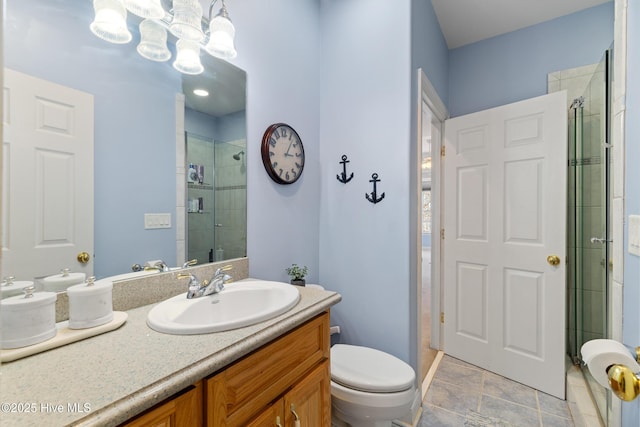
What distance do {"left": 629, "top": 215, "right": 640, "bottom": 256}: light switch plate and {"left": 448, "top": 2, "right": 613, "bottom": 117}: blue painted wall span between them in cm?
188

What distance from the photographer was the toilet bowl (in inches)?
51.7

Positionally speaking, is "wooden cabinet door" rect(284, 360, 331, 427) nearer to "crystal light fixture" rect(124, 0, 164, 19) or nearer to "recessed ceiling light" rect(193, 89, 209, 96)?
"recessed ceiling light" rect(193, 89, 209, 96)

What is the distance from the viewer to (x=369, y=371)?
4.76 feet

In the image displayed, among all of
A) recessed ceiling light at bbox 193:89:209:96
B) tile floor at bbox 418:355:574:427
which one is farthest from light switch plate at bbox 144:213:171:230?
tile floor at bbox 418:355:574:427

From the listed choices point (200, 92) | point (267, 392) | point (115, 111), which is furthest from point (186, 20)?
point (267, 392)

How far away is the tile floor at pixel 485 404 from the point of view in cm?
168

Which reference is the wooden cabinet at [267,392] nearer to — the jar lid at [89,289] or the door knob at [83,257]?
the jar lid at [89,289]

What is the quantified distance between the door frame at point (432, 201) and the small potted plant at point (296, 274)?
2.25ft

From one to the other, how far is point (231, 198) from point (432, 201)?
180 cm

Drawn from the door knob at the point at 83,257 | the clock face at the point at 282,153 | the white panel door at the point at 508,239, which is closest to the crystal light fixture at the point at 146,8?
the clock face at the point at 282,153

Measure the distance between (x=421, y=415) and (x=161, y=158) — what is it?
1988mm

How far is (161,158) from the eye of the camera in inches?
46.6

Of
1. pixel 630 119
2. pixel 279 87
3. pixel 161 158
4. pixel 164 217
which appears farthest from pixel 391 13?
pixel 164 217

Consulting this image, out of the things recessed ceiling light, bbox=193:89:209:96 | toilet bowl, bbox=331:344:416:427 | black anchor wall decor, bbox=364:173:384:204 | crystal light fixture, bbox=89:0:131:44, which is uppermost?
crystal light fixture, bbox=89:0:131:44
